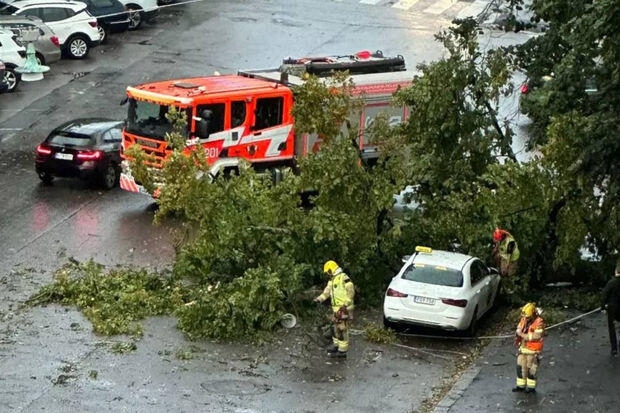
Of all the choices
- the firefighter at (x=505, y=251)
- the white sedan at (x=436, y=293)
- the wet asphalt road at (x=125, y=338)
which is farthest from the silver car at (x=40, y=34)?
the white sedan at (x=436, y=293)

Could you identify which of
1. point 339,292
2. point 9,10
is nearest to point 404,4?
point 9,10

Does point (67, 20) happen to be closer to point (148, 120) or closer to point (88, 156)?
point (88, 156)

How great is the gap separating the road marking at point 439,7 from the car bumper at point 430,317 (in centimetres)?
2674

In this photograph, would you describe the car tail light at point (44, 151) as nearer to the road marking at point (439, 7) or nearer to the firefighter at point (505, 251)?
the firefighter at point (505, 251)

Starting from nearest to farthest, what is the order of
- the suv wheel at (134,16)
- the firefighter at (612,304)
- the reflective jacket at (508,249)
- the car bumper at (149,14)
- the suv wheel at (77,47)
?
the firefighter at (612,304), the reflective jacket at (508,249), the suv wheel at (77,47), the suv wheel at (134,16), the car bumper at (149,14)

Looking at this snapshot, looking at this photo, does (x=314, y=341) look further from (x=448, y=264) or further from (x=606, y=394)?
(x=606, y=394)

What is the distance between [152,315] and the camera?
835 inches

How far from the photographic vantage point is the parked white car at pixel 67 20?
38625 mm

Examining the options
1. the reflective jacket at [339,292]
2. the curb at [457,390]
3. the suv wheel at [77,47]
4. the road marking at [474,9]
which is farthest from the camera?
the road marking at [474,9]

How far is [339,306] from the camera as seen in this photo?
19.8 meters

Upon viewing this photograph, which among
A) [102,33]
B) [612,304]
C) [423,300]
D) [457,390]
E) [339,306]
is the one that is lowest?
[457,390]

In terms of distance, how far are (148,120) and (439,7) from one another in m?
21.8

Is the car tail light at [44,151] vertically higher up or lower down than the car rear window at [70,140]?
lower down

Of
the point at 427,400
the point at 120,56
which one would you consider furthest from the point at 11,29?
the point at 427,400
